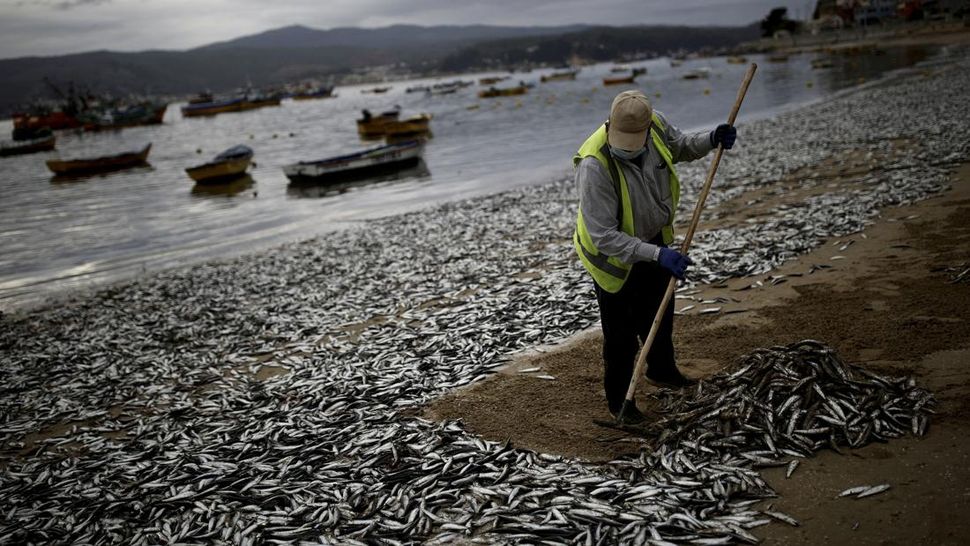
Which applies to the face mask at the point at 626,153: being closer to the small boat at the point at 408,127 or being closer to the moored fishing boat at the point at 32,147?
the small boat at the point at 408,127

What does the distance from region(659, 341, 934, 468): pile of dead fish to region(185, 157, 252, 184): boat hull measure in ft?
110

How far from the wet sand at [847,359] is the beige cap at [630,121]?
104 inches

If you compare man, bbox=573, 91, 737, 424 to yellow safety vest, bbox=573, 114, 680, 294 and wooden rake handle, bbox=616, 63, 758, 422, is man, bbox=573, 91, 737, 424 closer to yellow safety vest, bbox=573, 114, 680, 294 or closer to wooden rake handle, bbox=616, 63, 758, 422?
yellow safety vest, bbox=573, 114, 680, 294

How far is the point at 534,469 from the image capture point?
16.7 ft

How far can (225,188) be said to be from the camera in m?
33.3

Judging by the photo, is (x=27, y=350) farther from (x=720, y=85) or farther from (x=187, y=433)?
(x=720, y=85)

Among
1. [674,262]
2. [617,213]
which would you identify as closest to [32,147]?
[617,213]

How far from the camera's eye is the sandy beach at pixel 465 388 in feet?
14.7

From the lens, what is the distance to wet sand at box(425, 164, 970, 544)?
408cm

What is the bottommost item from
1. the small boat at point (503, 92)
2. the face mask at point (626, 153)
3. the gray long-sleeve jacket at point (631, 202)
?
the gray long-sleeve jacket at point (631, 202)

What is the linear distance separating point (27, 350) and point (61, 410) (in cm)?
385

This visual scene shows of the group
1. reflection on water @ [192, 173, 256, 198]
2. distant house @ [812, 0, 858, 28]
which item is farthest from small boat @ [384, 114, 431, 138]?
distant house @ [812, 0, 858, 28]

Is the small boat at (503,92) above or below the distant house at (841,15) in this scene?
below

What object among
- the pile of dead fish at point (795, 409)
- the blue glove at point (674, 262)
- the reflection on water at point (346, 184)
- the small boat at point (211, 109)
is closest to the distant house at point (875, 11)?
the reflection on water at point (346, 184)
